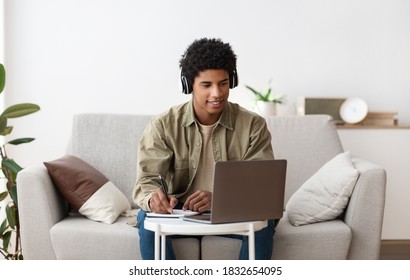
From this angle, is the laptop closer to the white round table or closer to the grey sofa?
the white round table

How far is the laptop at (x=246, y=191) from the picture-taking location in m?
2.23

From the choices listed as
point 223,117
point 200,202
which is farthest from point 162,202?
point 223,117

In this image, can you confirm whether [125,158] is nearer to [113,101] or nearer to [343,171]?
[113,101]

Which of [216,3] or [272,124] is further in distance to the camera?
[216,3]

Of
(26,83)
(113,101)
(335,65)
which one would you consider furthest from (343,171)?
(26,83)

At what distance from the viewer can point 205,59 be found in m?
2.59

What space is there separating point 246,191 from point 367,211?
2.97 ft

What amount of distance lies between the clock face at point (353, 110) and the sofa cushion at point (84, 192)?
1605 mm

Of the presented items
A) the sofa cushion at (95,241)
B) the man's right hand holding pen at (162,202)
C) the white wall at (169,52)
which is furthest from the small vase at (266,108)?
the man's right hand holding pen at (162,202)

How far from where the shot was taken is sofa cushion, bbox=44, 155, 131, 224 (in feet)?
10.1

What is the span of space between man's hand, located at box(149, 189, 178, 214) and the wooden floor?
2.03 m

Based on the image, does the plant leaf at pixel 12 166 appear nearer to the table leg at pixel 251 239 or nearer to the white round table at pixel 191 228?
the white round table at pixel 191 228
